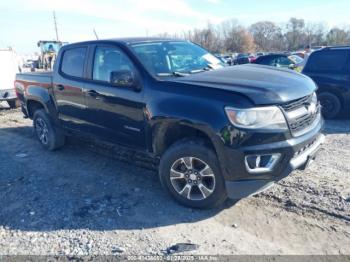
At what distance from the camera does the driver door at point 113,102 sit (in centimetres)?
414

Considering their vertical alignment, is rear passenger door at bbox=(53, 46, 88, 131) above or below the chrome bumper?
above

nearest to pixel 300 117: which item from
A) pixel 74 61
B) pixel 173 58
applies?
pixel 173 58

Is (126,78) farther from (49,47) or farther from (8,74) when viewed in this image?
(49,47)

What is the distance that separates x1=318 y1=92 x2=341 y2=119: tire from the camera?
293 inches

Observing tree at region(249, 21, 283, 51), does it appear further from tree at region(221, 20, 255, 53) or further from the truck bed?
the truck bed

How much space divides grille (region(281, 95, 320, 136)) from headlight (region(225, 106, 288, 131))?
0.58ft

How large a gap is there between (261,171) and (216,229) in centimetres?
77

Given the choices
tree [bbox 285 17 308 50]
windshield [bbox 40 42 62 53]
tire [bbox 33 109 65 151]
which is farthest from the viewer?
tree [bbox 285 17 308 50]

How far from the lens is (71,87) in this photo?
5.16m

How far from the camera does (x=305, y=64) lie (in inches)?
311

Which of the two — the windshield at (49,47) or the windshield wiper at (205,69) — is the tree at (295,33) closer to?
the windshield at (49,47)

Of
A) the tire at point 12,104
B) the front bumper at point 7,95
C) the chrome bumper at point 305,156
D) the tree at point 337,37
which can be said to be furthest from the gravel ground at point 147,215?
the tree at point 337,37

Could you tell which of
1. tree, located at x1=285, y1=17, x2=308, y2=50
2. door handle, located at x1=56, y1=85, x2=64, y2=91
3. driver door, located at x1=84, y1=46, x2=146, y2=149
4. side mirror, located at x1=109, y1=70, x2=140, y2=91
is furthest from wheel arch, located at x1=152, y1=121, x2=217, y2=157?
tree, located at x1=285, y1=17, x2=308, y2=50

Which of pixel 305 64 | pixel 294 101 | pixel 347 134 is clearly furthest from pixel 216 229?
pixel 305 64
